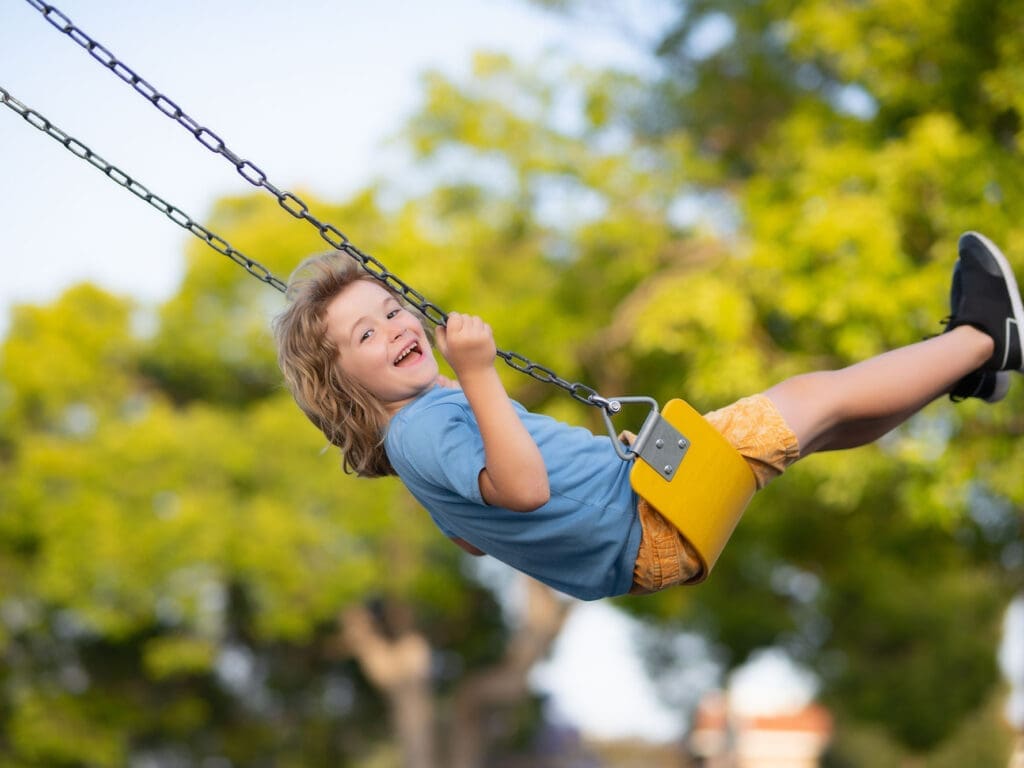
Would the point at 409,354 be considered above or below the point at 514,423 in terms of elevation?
above

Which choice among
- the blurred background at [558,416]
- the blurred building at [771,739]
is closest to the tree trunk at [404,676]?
the blurred background at [558,416]

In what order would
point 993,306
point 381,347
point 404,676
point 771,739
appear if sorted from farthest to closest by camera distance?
point 771,739
point 404,676
point 993,306
point 381,347

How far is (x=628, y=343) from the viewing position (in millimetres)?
12914

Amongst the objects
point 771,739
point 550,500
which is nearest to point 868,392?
point 550,500

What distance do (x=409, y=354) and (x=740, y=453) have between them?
807 mm

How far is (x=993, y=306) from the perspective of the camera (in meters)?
3.44

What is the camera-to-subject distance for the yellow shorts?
302 cm

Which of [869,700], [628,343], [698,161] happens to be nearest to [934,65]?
[698,161]

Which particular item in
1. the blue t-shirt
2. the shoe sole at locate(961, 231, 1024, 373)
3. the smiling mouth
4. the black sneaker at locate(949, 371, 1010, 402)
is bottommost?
the blue t-shirt

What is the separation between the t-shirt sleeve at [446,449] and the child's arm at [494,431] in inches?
1.3

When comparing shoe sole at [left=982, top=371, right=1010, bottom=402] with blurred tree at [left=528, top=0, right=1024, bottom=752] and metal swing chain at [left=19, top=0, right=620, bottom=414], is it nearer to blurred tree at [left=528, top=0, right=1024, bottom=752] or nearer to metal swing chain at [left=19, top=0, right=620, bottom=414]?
metal swing chain at [left=19, top=0, right=620, bottom=414]

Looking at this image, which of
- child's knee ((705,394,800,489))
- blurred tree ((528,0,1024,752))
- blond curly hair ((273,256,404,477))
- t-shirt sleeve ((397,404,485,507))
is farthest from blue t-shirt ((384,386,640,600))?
blurred tree ((528,0,1024,752))

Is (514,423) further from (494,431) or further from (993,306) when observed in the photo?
(993,306)

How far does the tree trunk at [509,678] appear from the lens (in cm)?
1684
